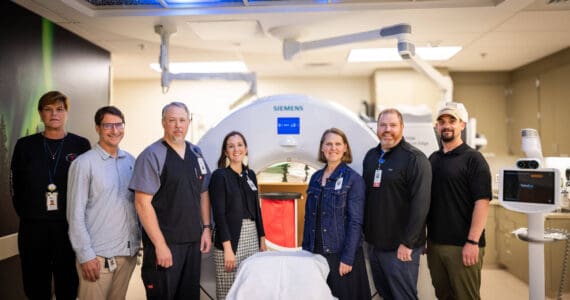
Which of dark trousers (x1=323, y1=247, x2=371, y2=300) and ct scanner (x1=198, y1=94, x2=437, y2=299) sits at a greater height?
ct scanner (x1=198, y1=94, x2=437, y2=299)

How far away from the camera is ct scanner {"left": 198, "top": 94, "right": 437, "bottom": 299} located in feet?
7.55


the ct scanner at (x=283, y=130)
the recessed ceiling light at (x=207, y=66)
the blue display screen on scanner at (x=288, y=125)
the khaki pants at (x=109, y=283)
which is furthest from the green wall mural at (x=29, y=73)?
the blue display screen on scanner at (x=288, y=125)

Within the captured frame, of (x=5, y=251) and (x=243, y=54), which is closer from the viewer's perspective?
(x=5, y=251)

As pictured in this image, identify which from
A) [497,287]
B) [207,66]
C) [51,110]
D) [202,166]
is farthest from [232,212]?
[207,66]

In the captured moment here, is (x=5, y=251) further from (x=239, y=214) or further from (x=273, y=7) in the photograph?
(x=273, y=7)

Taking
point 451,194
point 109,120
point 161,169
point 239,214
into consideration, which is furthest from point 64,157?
point 451,194

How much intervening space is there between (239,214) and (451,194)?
3.47ft

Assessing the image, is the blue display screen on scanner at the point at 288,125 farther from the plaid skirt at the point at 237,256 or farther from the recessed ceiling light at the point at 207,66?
the recessed ceiling light at the point at 207,66

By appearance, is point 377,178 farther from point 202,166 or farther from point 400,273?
point 202,166

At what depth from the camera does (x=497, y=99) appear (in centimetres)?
518

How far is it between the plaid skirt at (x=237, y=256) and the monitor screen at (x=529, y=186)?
1300mm

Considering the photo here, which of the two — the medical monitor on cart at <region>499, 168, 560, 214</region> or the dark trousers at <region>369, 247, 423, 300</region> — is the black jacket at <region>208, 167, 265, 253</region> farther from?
the medical monitor on cart at <region>499, 168, 560, 214</region>

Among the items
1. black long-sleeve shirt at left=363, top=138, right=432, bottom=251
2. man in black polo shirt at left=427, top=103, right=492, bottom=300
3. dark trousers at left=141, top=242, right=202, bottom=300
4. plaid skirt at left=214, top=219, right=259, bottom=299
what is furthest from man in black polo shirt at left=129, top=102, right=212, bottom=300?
man in black polo shirt at left=427, top=103, right=492, bottom=300

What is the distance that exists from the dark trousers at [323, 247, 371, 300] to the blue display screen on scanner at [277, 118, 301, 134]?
74 cm
